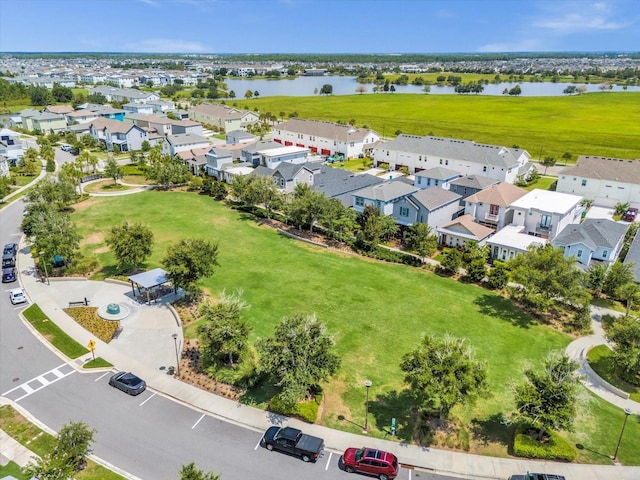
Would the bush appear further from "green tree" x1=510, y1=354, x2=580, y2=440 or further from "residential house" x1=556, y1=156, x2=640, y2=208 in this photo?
"residential house" x1=556, y1=156, x2=640, y2=208

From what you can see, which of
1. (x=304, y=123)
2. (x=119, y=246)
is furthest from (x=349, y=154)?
(x=119, y=246)

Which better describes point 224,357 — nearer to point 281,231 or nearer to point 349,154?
point 281,231

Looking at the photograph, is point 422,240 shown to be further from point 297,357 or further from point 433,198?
point 297,357

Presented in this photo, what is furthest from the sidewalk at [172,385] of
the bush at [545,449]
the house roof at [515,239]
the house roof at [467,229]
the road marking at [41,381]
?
the house roof at [467,229]

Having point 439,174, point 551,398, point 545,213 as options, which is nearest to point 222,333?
point 551,398

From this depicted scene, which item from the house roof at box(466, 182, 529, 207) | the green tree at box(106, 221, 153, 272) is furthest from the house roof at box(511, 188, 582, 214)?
the green tree at box(106, 221, 153, 272)
